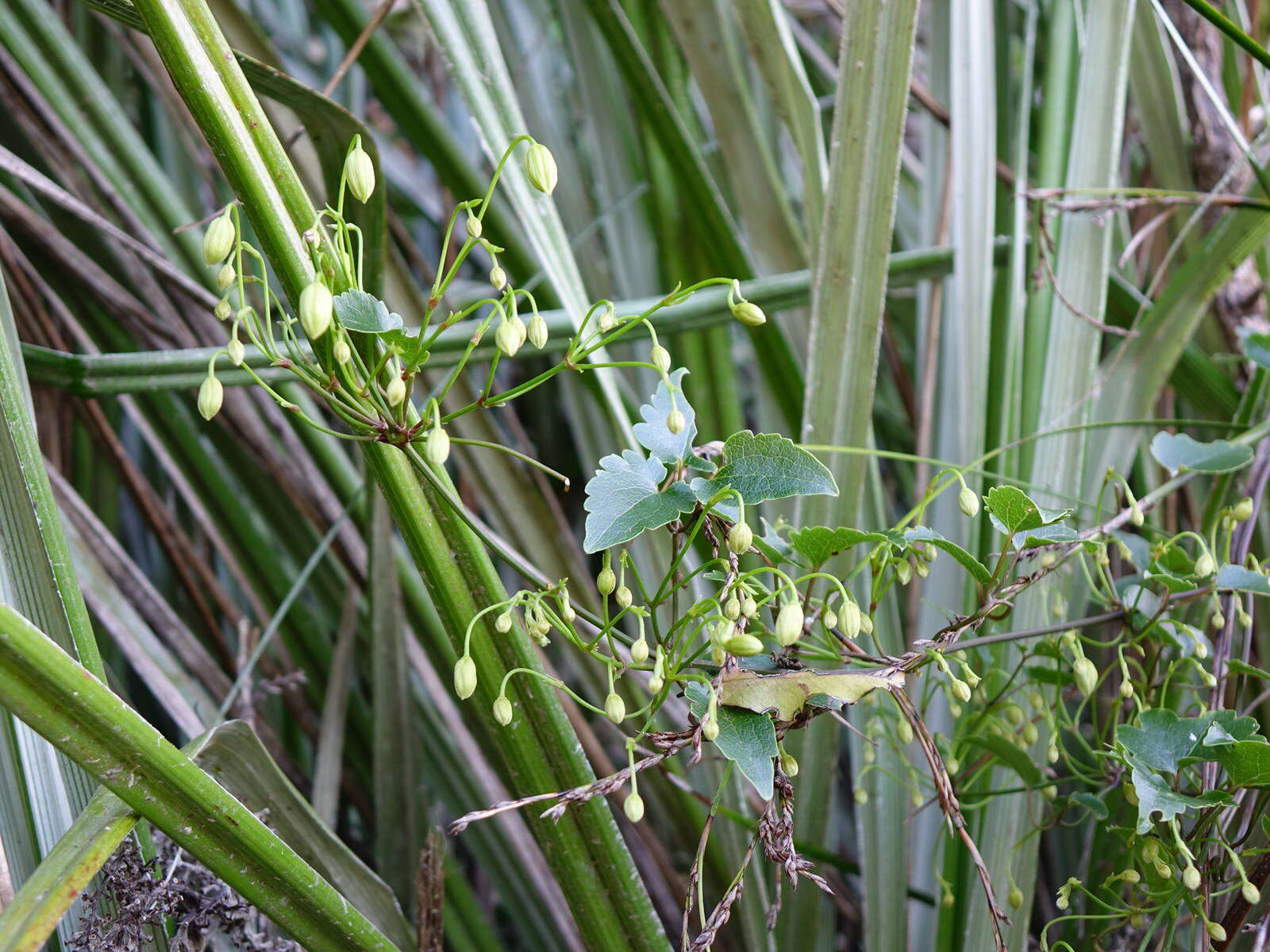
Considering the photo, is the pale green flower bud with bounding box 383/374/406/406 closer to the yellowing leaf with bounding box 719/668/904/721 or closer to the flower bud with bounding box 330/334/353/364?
the flower bud with bounding box 330/334/353/364

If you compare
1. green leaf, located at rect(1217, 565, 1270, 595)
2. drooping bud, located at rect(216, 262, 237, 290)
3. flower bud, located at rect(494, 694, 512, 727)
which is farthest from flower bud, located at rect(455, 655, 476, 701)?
green leaf, located at rect(1217, 565, 1270, 595)

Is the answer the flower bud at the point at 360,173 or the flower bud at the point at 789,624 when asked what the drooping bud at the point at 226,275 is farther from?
the flower bud at the point at 789,624

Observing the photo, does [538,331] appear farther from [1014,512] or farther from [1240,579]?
[1240,579]

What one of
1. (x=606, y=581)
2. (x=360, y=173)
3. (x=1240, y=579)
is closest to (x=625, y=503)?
(x=606, y=581)

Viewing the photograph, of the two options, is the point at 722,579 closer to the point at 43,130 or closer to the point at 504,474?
the point at 504,474

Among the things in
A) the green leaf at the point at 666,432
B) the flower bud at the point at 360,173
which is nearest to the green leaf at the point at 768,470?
the green leaf at the point at 666,432

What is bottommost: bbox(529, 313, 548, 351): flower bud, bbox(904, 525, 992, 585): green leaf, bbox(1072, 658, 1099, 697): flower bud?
bbox(1072, 658, 1099, 697): flower bud
